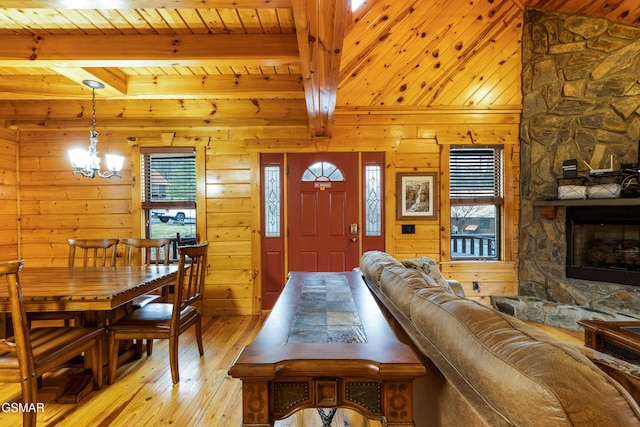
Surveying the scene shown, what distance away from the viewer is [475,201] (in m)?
3.98

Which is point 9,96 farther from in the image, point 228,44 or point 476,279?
point 476,279

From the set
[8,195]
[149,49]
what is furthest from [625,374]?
[8,195]

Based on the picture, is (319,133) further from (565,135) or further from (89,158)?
(565,135)

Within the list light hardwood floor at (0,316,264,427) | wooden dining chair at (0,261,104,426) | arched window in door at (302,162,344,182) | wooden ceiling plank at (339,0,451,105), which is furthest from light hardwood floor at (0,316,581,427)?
wooden ceiling plank at (339,0,451,105)

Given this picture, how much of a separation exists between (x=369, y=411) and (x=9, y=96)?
178 inches

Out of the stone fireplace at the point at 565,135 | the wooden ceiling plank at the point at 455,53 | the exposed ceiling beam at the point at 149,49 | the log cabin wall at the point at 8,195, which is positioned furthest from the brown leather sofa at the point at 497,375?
the log cabin wall at the point at 8,195

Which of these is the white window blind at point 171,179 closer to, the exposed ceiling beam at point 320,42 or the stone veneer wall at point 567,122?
the exposed ceiling beam at point 320,42

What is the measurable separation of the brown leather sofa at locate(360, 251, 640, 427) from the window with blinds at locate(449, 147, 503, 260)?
3.02 meters

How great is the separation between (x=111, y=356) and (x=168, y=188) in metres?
2.28

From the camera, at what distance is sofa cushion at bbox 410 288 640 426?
25.7 inches

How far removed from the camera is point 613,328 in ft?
6.83

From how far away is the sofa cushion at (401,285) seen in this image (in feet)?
4.64

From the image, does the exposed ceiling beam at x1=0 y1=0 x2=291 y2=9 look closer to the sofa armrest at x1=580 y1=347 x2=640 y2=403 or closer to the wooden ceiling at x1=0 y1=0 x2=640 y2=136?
the wooden ceiling at x1=0 y1=0 x2=640 y2=136

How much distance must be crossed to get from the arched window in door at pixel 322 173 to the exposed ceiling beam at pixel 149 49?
1.73 metres
